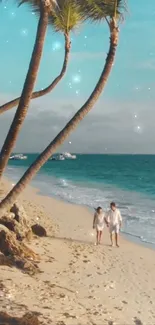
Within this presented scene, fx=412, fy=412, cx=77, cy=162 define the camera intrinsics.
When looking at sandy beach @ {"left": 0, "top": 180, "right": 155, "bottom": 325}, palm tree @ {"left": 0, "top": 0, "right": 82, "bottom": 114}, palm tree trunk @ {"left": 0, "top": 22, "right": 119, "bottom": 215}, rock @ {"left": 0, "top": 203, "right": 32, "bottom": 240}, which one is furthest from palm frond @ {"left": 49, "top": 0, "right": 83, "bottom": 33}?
rock @ {"left": 0, "top": 203, "right": 32, "bottom": 240}

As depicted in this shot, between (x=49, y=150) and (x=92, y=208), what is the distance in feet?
73.0

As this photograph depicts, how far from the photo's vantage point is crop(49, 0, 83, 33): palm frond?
973 cm

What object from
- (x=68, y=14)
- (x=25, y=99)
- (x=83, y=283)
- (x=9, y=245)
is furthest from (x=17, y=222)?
(x=25, y=99)

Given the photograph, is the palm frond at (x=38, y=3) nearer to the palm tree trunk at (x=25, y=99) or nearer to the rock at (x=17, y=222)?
the palm tree trunk at (x=25, y=99)

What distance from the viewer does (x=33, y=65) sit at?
7.62 m

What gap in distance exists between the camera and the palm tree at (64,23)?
32.2 ft

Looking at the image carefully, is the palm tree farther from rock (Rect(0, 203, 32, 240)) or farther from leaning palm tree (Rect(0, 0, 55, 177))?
rock (Rect(0, 203, 32, 240))

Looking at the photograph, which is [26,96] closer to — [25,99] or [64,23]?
[25,99]

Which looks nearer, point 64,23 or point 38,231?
point 64,23

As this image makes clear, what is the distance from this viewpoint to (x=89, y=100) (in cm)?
873

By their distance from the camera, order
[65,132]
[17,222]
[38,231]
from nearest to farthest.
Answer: [65,132] → [17,222] → [38,231]

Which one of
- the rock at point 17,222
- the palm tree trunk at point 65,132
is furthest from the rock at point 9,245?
the palm tree trunk at point 65,132

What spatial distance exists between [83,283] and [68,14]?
7.55m

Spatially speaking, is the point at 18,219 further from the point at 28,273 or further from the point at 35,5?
Answer: the point at 35,5
